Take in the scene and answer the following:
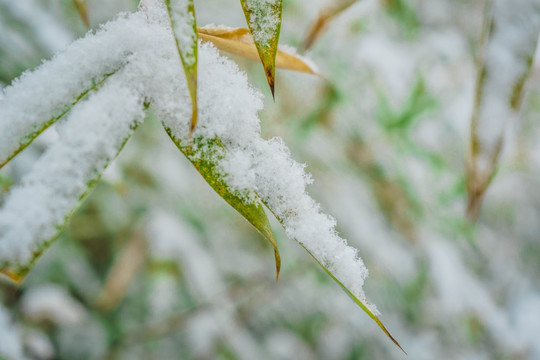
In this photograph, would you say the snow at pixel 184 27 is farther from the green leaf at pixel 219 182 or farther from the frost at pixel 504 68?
the frost at pixel 504 68

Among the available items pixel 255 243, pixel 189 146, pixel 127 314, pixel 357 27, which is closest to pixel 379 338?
pixel 255 243

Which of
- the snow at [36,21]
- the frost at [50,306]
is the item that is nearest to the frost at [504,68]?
the snow at [36,21]

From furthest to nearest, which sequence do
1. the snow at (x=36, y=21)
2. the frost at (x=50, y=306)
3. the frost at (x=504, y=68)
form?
the frost at (x=50, y=306) → the snow at (x=36, y=21) → the frost at (x=504, y=68)

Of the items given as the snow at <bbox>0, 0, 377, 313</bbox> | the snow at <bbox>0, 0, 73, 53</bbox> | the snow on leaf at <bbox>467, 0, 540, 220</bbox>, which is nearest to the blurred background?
the snow at <bbox>0, 0, 73, 53</bbox>

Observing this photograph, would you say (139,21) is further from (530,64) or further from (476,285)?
(476,285)

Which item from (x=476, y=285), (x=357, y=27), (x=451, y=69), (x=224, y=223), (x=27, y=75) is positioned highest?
(x=451, y=69)

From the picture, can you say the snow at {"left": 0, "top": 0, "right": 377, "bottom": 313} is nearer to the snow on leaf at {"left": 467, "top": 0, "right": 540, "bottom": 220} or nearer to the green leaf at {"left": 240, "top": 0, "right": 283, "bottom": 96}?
the green leaf at {"left": 240, "top": 0, "right": 283, "bottom": 96}
